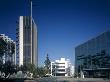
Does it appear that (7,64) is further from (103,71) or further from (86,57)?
(86,57)

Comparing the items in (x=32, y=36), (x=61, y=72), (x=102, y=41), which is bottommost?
(x=61, y=72)

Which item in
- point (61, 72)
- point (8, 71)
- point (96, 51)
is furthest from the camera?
point (61, 72)

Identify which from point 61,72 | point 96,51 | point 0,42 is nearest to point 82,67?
point 96,51

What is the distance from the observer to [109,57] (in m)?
98.5

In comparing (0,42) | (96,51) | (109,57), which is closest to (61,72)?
(96,51)

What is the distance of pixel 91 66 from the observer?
385 ft

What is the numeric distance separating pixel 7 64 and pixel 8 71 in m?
4.09

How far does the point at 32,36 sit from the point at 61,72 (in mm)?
35357

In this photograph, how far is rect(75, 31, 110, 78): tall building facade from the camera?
3984 inches

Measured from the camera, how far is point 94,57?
114 metres

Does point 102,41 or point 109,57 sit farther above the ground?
point 102,41

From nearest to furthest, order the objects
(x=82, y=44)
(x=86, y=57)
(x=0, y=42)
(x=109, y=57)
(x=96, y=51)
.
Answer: (x=0, y=42) < (x=109, y=57) < (x=96, y=51) < (x=86, y=57) < (x=82, y=44)

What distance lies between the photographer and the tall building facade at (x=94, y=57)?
10119 centimetres

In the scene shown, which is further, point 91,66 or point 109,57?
point 91,66
